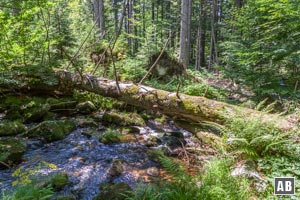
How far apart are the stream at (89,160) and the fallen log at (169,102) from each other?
40.8 inches

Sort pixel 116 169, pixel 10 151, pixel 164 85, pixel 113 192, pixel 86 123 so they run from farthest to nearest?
pixel 164 85 → pixel 86 123 → pixel 10 151 → pixel 116 169 → pixel 113 192

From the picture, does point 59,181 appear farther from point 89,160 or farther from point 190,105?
point 190,105

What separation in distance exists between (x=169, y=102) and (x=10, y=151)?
12.8 feet

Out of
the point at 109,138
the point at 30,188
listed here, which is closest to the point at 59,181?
the point at 30,188

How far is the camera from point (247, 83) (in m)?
7.99

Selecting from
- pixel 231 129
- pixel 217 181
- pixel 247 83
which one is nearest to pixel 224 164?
pixel 217 181

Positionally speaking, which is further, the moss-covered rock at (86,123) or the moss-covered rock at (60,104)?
the moss-covered rock at (60,104)

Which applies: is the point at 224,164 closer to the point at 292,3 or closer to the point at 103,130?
the point at 103,130

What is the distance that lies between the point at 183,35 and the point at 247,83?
16.4ft

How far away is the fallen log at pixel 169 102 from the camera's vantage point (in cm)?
474

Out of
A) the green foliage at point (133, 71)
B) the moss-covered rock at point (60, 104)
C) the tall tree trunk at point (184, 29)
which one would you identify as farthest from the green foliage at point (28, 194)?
the tall tree trunk at point (184, 29)

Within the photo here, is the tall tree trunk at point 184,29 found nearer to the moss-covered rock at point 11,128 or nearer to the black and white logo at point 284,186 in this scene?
the moss-covered rock at point 11,128

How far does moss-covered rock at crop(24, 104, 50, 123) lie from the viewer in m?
6.93

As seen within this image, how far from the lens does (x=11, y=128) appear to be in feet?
19.8
